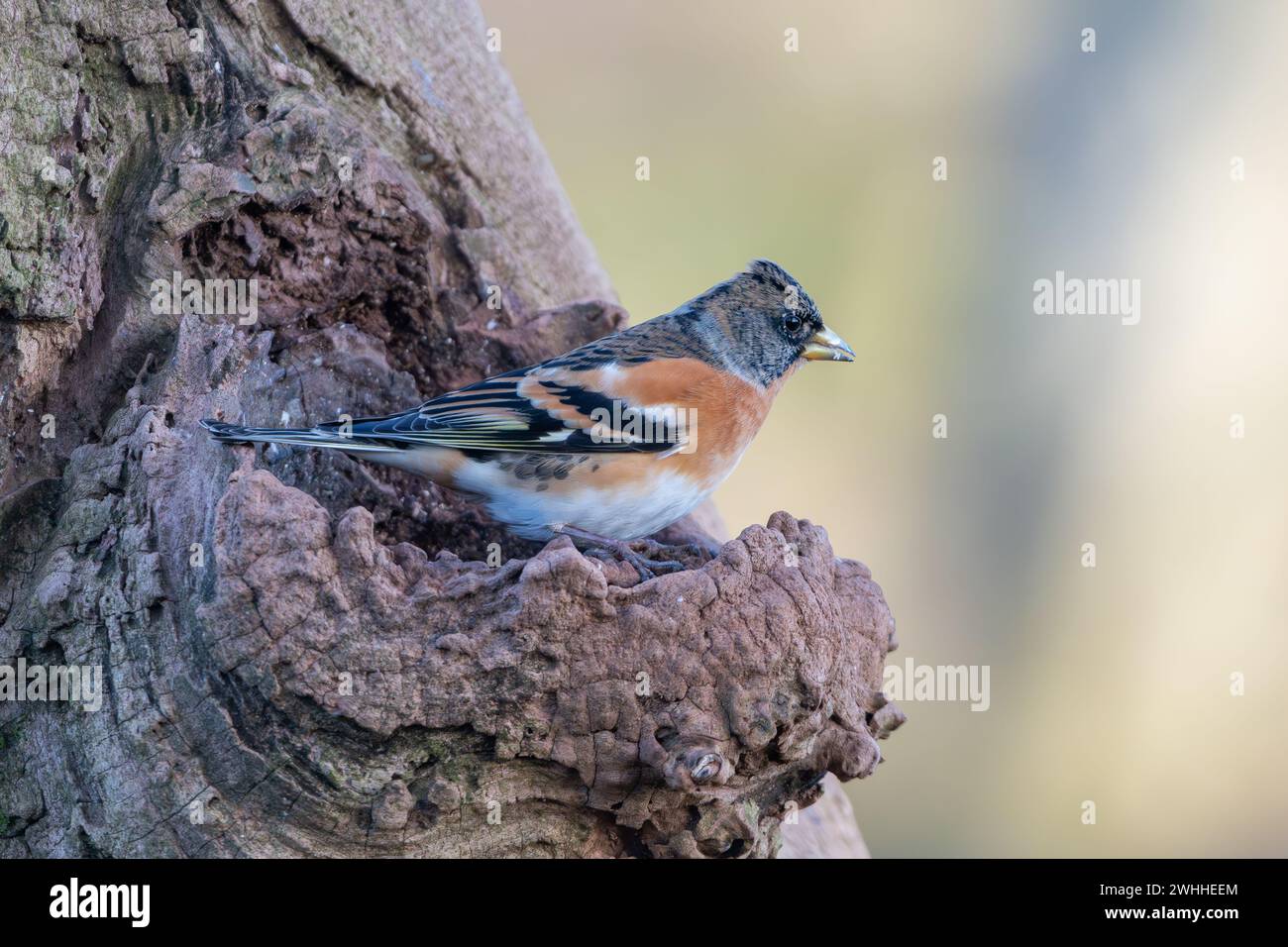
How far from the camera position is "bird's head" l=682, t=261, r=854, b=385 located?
5414mm

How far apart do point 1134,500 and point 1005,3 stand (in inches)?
156

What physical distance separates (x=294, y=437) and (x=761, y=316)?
2.33 meters

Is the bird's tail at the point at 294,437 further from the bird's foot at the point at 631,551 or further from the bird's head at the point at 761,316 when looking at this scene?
the bird's head at the point at 761,316

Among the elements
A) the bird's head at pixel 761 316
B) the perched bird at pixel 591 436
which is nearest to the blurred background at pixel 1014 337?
the bird's head at pixel 761 316

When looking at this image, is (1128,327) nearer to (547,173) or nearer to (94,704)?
(547,173)

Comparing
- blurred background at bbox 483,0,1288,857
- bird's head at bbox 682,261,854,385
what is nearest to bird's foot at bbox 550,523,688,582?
bird's head at bbox 682,261,854,385

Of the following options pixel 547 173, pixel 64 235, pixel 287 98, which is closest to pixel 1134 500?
pixel 547 173

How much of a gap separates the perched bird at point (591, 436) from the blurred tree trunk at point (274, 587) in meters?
0.36

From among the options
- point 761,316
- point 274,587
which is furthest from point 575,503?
point 274,587

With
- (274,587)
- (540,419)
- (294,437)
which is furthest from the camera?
(540,419)

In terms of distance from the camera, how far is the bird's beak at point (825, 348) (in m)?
5.61

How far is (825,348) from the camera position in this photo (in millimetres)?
5629

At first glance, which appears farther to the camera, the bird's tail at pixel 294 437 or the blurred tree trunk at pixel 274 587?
the bird's tail at pixel 294 437

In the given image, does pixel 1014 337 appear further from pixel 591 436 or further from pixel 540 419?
pixel 540 419
